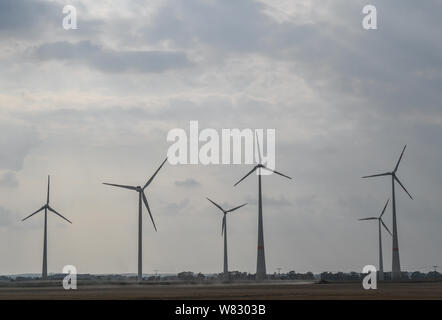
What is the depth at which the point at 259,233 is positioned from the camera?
199 m
